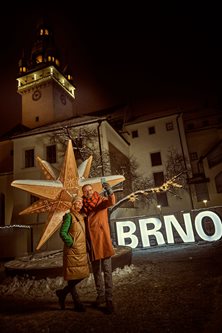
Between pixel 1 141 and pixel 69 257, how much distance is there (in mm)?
22960

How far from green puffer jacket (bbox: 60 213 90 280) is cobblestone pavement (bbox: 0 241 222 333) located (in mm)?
741

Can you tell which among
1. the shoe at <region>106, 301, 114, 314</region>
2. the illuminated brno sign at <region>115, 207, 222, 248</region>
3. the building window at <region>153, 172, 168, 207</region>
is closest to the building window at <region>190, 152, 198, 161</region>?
the building window at <region>153, 172, 168, 207</region>

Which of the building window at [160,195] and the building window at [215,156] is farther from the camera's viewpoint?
the building window at [160,195]

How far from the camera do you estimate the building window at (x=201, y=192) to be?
81.0 feet

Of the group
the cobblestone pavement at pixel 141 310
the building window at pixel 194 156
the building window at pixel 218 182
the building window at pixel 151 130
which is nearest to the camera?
the cobblestone pavement at pixel 141 310

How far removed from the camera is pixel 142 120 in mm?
26797

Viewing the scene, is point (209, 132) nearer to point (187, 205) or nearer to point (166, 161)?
point (166, 161)

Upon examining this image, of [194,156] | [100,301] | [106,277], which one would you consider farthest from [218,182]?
[106,277]

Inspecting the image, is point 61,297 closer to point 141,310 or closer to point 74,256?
point 74,256

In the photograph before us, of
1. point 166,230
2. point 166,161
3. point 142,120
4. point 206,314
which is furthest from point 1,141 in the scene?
point 206,314

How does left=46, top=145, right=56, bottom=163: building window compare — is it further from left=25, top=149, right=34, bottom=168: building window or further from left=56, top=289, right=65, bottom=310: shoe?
left=56, top=289, right=65, bottom=310: shoe

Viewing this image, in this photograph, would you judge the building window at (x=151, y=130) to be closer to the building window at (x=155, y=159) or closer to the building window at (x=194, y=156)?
the building window at (x=155, y=159)

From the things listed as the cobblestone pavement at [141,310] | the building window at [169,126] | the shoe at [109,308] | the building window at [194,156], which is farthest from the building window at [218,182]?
the shoe at [109,308]

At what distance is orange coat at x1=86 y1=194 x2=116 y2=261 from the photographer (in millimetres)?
4172
